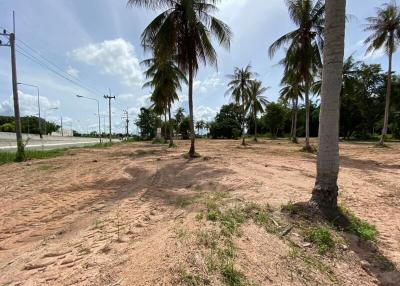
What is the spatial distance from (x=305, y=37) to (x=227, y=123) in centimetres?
4771

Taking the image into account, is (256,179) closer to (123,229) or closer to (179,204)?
(179,204)

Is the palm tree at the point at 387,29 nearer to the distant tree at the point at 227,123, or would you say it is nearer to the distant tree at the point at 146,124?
the distant tree at the point at 227,123

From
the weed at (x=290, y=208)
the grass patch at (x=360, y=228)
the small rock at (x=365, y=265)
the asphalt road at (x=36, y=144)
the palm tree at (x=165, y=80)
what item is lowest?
the asphalt road at (x=36, y=144)

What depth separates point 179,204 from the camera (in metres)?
6.18

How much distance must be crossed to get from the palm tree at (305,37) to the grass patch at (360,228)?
1623 centimetres

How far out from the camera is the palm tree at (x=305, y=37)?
65.3 feet

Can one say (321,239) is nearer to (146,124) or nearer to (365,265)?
(365,265)

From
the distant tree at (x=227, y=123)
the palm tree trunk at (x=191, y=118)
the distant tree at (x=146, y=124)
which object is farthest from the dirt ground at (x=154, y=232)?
the distant tree at (x=146, y=124)

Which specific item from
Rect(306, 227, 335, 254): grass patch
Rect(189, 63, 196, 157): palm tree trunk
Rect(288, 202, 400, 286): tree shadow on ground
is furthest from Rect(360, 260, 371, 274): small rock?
Rect(189, 63, 196, 157): palm tree trunk

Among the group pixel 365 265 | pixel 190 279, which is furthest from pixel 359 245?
pixel 190 279

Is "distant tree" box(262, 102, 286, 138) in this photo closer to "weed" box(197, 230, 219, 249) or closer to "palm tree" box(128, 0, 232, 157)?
"palm tree" box(128, 0, 232, 157)

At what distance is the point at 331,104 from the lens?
495 centimetres

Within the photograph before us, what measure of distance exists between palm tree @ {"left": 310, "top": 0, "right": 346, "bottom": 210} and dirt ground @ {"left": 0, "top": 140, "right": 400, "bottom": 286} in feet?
2.95

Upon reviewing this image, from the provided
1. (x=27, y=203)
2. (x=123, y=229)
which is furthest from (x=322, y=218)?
(x=27, y=203)
